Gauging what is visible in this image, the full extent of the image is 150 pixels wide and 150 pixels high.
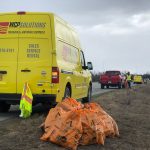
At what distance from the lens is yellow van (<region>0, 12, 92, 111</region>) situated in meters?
13.4

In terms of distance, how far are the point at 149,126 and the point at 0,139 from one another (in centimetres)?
438

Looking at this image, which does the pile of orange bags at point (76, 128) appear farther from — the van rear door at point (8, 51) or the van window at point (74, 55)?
the van window at point (74, 55)

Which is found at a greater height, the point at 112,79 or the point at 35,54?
the point at 35,54

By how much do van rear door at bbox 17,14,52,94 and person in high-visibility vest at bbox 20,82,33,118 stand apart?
0.69 feet

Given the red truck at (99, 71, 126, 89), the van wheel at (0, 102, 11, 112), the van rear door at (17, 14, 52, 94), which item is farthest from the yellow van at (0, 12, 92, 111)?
the red truck at (99, 71, 126, 89)

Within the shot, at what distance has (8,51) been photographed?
13852 mm

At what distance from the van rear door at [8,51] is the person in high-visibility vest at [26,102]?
1.72ft

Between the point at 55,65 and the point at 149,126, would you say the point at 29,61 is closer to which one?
the point at 55,65

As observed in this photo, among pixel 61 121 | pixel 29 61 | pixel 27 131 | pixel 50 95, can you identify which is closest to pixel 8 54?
pixel 29 61

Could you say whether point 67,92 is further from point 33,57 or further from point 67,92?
point 33,57

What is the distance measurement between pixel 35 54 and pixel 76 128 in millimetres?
4997

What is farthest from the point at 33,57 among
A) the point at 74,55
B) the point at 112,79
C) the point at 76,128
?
the point at 112,79

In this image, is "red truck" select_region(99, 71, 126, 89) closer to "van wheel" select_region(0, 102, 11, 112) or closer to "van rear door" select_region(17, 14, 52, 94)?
"van wheel" select_region(0, 102, 11, 112)

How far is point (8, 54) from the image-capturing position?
544 inches
